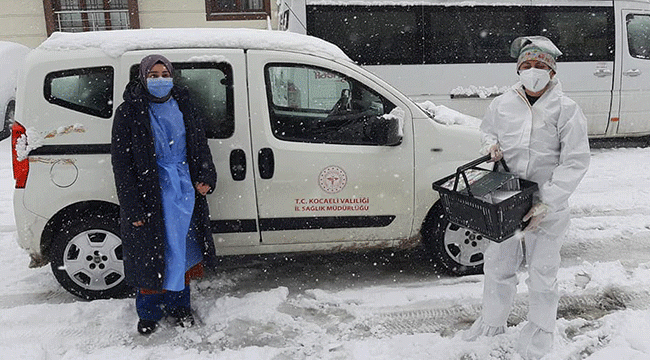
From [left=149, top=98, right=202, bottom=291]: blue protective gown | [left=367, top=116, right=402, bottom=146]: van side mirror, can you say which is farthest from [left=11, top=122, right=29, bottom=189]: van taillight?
[left=367, top=116, right=402, bottom=146]: van side mirror

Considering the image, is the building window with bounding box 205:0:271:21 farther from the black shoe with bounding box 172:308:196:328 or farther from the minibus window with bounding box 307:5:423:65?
the black shoe with bounding box 172:308:196:328

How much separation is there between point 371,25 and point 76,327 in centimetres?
660

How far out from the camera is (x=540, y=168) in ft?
10.1

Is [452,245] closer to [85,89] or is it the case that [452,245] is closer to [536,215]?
[536,215]

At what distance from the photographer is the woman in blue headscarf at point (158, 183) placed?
11.4 ft

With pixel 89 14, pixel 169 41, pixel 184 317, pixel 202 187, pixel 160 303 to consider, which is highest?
pixel 89 14

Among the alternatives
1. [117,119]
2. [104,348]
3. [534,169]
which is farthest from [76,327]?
[534,169]

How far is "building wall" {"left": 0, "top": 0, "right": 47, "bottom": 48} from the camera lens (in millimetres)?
14812

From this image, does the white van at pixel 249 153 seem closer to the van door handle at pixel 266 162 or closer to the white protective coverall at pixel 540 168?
the van door handle at pixel 266 162

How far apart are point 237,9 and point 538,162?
13.2m

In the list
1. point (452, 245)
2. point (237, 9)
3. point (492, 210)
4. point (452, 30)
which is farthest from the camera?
point (237, 9)

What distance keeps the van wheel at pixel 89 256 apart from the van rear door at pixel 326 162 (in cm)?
109

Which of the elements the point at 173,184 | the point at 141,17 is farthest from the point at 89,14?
the point at 173,184

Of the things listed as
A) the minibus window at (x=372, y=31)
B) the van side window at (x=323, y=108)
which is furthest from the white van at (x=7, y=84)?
the van side window at (x=323, y=108)
